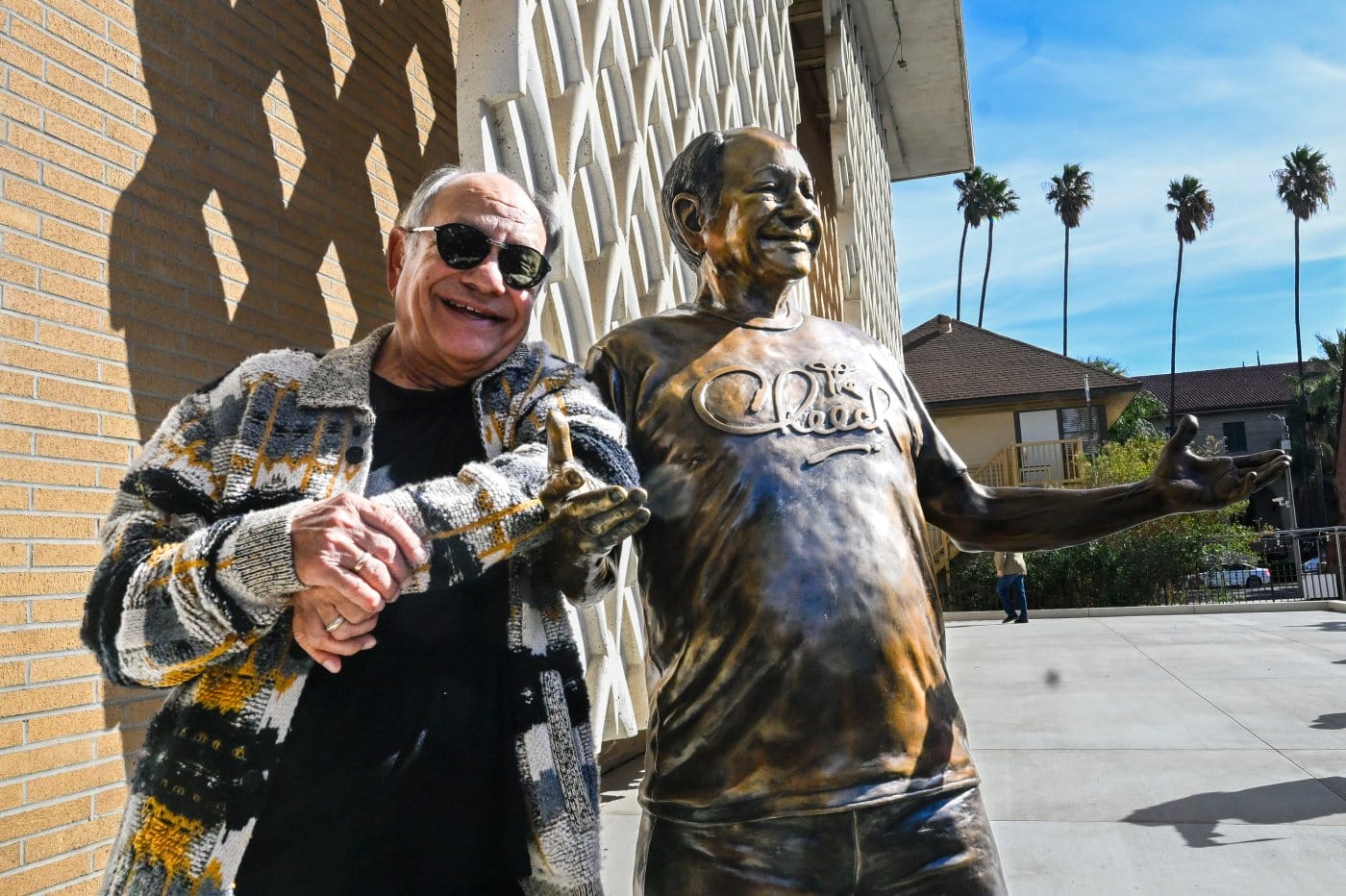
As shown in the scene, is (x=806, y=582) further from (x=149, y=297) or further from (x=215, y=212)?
(x=215, y=212)

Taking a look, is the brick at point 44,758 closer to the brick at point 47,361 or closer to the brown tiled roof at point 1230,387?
the brick at point 47,361

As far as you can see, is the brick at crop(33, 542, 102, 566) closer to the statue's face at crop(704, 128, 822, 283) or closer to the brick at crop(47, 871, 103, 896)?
the brick at crop(47, 871, 103, 896)

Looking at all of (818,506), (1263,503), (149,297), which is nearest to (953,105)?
(149,297)

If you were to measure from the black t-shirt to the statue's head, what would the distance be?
0.61m

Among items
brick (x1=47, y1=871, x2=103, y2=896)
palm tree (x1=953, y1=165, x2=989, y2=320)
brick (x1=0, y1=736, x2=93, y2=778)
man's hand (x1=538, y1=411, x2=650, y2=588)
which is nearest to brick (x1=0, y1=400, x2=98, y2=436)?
brick (x1=0, y1=736, x2=93, y2=778)

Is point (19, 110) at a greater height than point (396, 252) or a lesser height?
greater

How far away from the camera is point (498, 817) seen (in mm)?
1513

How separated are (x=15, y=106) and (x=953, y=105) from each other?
1394cm

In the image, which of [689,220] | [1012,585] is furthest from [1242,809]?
[1012,585]

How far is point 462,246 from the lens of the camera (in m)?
1.63

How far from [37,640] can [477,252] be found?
7.62ft

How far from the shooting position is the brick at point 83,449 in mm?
3207

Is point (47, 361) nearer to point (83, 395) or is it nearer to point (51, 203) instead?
point (83, 395)

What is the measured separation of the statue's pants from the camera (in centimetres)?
148
